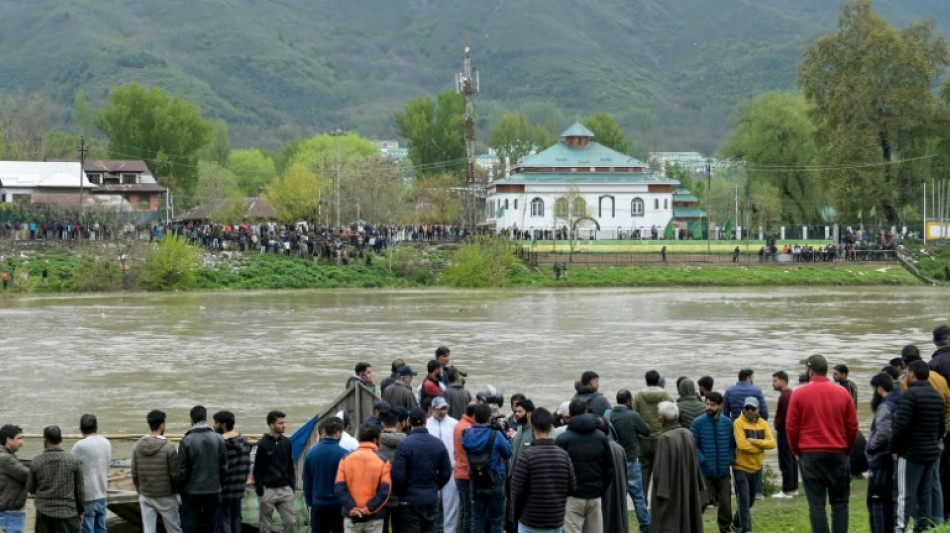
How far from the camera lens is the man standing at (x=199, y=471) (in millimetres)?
12914

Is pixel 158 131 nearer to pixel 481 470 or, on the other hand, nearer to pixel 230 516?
pixel 230 516

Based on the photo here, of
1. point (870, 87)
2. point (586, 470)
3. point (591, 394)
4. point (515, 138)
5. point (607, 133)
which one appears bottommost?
point (586, 470)

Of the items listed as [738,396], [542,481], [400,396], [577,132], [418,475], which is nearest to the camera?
[542,481]

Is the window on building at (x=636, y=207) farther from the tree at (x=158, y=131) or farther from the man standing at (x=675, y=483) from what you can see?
the man standing at (x=675, y=483)

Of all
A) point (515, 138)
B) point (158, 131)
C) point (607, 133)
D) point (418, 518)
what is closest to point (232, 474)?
point (418, 518)

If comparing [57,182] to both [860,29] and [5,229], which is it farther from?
[860,29]

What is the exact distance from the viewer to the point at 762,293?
213ft

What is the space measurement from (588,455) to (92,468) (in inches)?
181

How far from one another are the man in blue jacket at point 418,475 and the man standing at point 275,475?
160 centimetres

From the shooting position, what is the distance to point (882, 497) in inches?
507

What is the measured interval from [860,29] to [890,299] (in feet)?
98.4

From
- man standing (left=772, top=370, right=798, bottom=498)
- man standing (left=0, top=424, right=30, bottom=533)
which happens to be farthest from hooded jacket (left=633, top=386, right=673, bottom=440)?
man standing (left=0, top=424, right=30, bottom=533)

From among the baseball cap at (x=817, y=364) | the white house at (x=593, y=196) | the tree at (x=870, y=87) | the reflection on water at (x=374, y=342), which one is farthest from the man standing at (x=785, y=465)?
the white house at (x=593, y=196)

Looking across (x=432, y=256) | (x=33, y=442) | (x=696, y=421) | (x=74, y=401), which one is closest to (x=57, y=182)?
(x=432, y=256)
